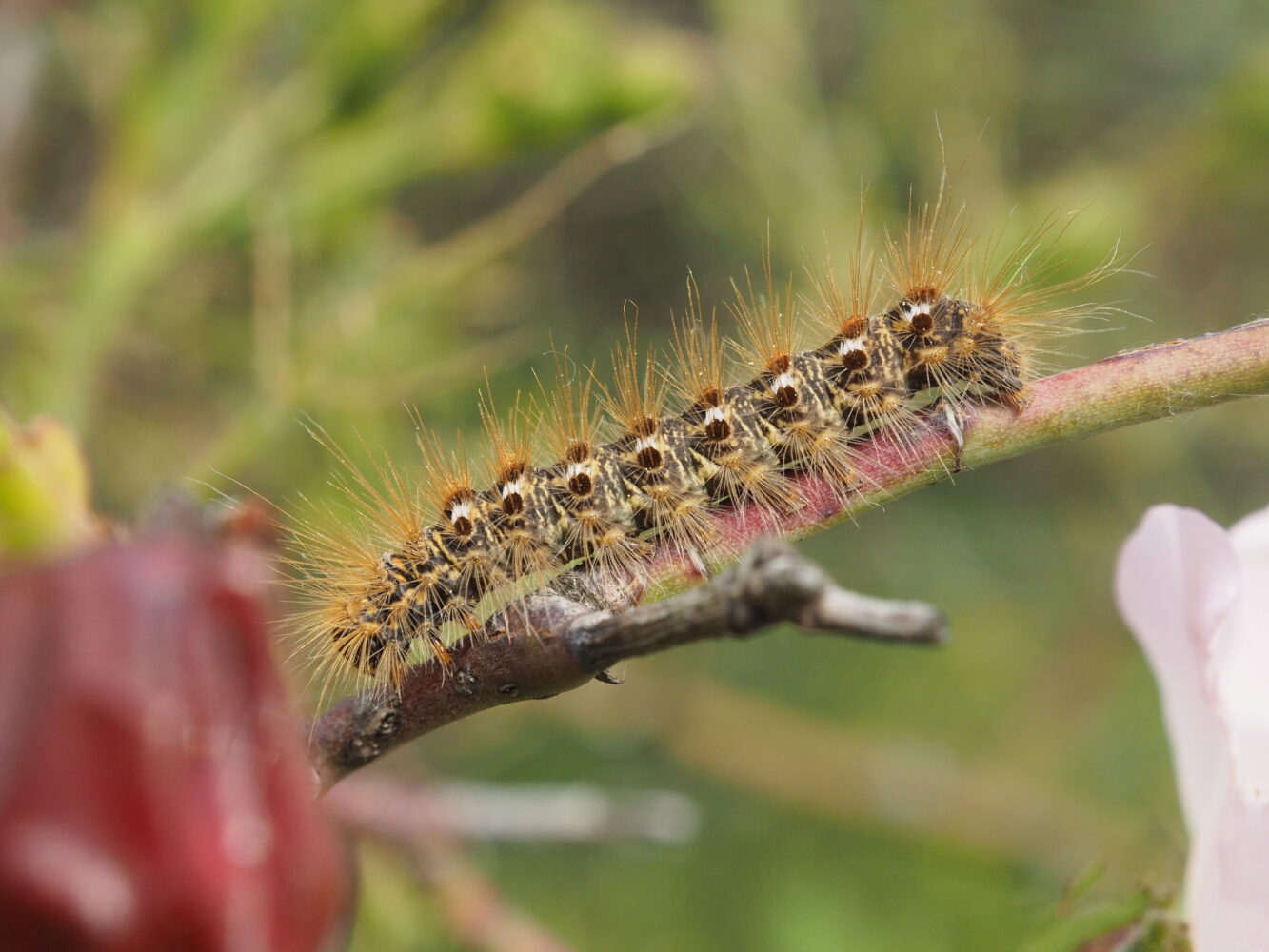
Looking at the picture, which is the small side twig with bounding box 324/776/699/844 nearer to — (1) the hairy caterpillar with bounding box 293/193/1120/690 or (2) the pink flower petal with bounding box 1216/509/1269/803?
(1) the hairy caterpillar with bounding box 293/193/1120/690

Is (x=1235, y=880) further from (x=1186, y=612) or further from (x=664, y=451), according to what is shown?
(x=664, y=451)

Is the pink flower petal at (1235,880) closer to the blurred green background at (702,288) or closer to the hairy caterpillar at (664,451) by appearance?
the blurred green background at (702,288)

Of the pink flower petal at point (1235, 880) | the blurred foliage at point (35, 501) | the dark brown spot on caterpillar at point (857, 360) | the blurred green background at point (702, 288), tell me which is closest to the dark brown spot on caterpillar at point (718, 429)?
the dark brown spot on caterpillar at point (857, 360)

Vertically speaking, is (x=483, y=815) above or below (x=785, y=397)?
below

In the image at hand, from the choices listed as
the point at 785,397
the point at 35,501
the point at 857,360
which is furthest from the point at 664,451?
the point at 35,501

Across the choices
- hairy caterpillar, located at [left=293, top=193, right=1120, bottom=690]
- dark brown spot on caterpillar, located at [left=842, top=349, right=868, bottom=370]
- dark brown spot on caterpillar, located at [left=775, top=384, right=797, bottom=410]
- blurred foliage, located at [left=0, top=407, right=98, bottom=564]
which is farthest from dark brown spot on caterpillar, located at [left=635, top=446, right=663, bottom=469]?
blurred foliage, located at [left=0, top=407, right=98, bottom=564]
